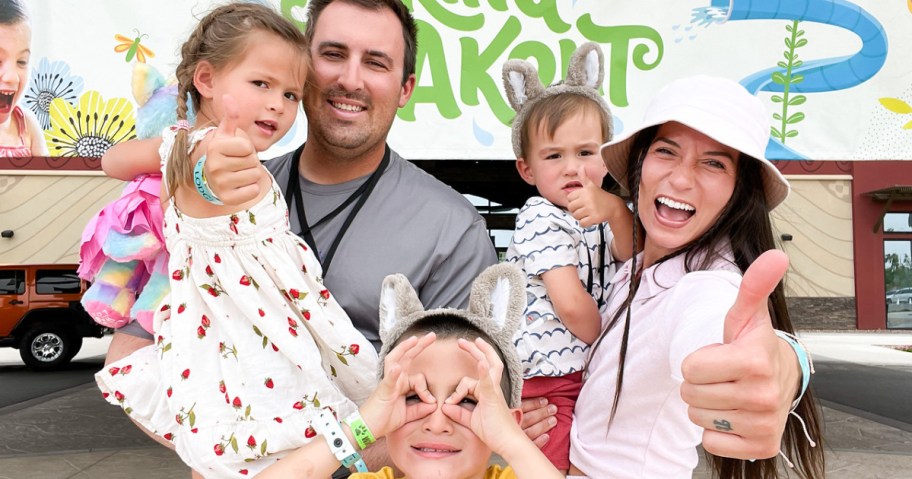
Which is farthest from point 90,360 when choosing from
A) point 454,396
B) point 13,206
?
point 454,396

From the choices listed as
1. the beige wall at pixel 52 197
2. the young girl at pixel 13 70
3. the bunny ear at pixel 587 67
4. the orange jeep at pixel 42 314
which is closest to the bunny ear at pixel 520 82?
the bunny ear at pixel 587 67

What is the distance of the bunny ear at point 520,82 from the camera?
7.63 feet

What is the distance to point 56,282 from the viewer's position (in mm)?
10812

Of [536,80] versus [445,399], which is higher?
Result: [536,80]

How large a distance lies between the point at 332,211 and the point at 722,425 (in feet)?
5.24

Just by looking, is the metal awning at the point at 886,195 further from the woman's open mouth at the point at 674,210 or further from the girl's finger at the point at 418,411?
the girl's finger at the point at 418,411

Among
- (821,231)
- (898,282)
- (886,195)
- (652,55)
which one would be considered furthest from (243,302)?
(898,282)

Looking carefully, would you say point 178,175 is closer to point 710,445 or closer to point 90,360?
point 710,445

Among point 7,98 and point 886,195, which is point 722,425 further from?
point 886,195

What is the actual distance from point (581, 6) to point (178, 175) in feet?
7.25

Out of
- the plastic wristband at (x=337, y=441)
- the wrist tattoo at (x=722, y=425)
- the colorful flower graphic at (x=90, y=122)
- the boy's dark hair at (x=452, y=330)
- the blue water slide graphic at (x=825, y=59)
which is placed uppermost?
the blue water slide graphic at (x=825, y=59)

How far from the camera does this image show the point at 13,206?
33.7 ft

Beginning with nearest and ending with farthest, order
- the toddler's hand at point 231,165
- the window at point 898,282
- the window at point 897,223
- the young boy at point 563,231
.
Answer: the toddler's hand at point 231,165 < the young boy at point 563,231 < the window at point 898,282 < the window at point 897,223

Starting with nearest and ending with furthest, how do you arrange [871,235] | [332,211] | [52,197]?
[332,211] < [52,197] < [871,235]
